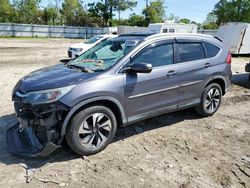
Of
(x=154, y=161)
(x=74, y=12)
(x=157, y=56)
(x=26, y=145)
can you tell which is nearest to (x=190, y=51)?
(x=157, y=56)

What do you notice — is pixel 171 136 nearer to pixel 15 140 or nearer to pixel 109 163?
pixel 109 163

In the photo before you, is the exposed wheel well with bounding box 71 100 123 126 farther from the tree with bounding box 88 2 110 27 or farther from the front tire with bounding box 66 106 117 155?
the tree with bounding box 88 2 110 27

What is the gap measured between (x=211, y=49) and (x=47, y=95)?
11.4 feet

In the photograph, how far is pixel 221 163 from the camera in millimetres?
3910

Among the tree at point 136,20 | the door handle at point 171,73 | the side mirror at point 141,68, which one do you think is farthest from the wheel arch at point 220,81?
the tree at point 136,20

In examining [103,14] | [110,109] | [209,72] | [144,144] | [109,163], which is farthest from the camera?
[103,14]

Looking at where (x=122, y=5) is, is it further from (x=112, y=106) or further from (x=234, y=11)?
(x=112, y=106)

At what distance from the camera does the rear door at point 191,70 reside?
4.96m

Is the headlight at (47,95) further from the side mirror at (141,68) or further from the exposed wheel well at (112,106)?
the side mirror at (141,68)

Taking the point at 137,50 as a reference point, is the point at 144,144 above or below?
below

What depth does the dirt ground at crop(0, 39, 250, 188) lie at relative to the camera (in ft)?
11.3

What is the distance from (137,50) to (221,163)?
6.91 ft

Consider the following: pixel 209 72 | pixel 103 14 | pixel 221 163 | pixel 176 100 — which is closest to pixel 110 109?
pixel 176 100

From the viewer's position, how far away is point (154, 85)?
14.8 feet
